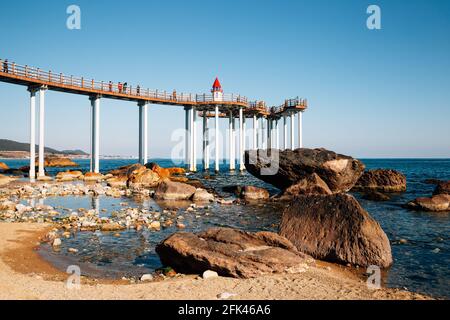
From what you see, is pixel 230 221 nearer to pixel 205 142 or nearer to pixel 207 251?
pixel 207 251

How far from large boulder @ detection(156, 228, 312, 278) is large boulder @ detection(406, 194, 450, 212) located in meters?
17.7

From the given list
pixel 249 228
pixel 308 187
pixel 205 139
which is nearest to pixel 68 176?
pixel 205 139

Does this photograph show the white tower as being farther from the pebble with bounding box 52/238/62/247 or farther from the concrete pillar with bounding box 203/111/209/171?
the pebble with bounding box 52/238/62/247

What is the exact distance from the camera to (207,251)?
33.3 ft

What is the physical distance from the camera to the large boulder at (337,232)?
11.6m

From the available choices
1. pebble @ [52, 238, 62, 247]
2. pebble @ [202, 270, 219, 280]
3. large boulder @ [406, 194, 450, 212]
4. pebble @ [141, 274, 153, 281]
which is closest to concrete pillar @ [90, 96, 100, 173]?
pebble @ [52, 238, 62, 247]

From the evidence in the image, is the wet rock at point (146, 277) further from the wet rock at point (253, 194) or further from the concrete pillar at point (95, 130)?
Result: the concrete pillar at point (95, 130)

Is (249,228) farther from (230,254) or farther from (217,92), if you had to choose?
(217,92)

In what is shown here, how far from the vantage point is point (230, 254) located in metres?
9.88

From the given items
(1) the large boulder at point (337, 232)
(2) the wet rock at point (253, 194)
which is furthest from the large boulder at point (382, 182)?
(1) the large boulder at point (337, 232)

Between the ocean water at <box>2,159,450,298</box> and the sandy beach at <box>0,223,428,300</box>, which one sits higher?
the sandy beach at <box>0,223,428,300</box>

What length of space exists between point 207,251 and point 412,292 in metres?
5.54

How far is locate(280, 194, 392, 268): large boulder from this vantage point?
11586 mm
